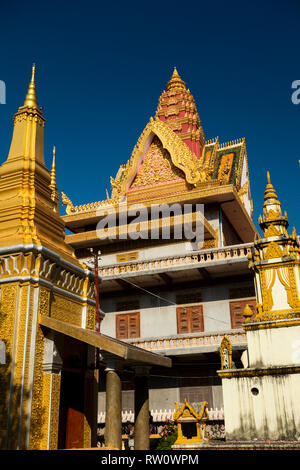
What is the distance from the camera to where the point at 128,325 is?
22.2 metres

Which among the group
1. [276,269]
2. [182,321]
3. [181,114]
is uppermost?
[181,114]

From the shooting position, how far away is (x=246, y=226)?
88.3ft

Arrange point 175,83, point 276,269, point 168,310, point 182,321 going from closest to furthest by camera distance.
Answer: point 276,269 → point 182,321 → point 168,310 → point 175,83

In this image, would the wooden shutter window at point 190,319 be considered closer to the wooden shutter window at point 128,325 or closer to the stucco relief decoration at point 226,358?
the wooden shutter window at point 128,325

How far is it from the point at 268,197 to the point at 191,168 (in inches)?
370

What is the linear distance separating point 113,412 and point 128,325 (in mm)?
13309

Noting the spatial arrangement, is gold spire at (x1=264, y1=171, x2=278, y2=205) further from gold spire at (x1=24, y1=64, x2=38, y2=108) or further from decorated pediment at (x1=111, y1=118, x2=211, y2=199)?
decorated pediment at (x1=111, y1=118, x2=211, y2=199)

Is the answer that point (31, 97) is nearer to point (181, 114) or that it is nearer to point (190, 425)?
point (190, 425)

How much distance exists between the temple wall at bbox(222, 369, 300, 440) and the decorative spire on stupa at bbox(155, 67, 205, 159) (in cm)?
1814

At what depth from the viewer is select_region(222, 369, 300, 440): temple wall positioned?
11586 mm

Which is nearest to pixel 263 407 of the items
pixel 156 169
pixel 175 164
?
pixel 175 164

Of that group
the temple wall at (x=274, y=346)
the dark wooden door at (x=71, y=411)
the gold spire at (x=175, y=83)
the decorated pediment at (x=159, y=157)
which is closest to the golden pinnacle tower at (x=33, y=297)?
the dark wooden door at (x=71, y=411)
